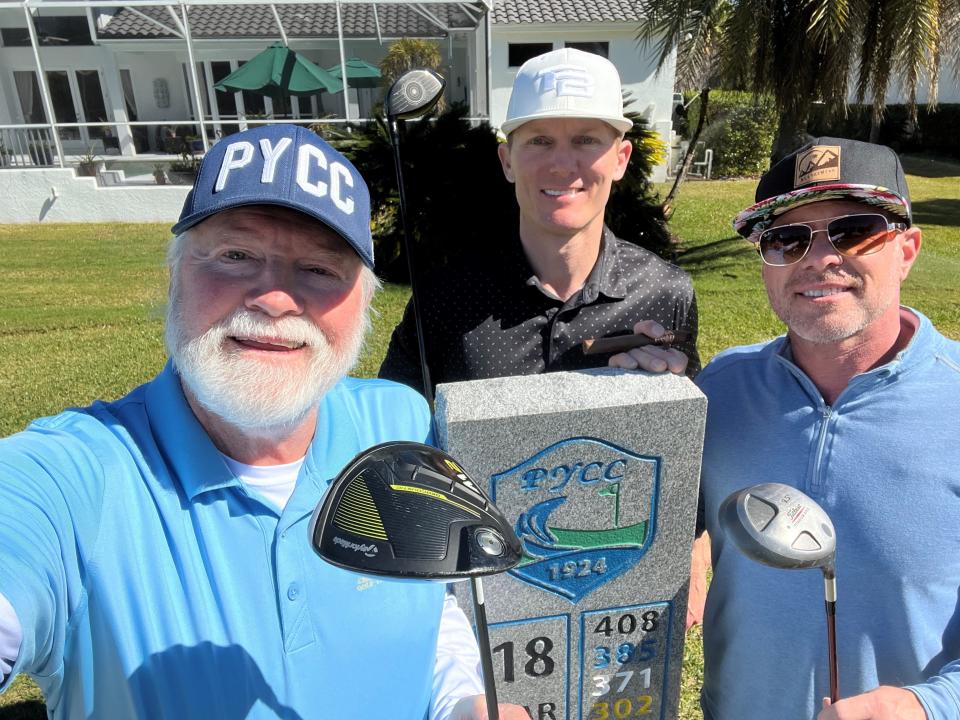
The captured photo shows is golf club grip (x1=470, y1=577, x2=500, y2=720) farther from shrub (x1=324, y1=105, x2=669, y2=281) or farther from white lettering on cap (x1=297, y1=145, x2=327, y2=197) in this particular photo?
shrub (x1=324, y1=105, x2=669, y2=281)

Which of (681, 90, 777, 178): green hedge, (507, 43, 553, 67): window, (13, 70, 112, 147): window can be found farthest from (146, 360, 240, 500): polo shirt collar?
(681, 90, 777, 178): green hedge

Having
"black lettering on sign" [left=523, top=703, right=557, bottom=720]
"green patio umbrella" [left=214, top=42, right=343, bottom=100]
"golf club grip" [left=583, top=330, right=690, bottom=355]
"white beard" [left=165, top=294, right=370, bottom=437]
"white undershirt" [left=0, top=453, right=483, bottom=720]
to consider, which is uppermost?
"white beard" [left=165, top=294, right=370, bottom=437]

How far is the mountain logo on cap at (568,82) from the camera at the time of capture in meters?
2.25

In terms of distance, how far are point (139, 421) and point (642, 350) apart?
127 cm

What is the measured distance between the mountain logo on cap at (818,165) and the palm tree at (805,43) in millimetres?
7908

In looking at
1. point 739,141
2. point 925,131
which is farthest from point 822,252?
point 925,131

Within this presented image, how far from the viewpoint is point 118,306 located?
27.1 feet

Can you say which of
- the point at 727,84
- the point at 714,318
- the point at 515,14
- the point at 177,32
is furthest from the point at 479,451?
the point at 515,14

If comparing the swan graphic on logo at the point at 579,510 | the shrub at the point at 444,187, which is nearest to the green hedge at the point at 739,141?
the shrub at the point at 444,187

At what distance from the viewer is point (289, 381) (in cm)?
152

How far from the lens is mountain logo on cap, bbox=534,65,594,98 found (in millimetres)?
2254

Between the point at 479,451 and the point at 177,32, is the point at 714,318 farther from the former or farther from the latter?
the point at 177,32

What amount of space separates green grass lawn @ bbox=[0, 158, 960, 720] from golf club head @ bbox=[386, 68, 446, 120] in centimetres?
161

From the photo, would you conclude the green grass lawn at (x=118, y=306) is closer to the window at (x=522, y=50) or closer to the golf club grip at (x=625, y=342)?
the golf club grip at (x=625, y=342)
